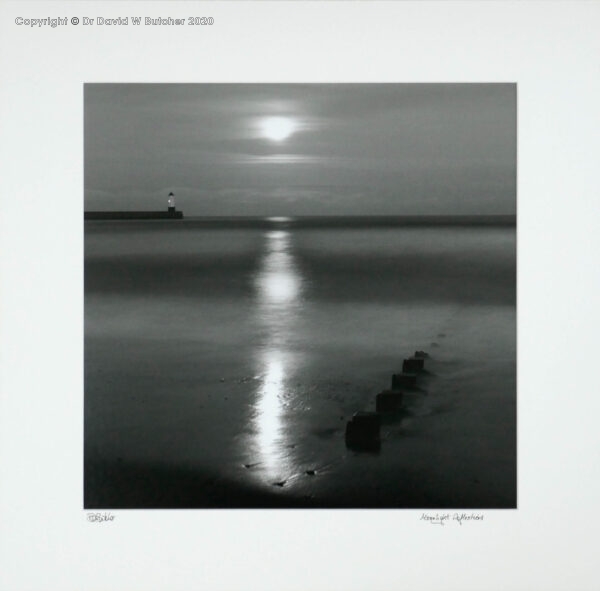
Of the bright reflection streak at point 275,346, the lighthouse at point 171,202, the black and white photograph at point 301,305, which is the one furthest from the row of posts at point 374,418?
the lighthouse at point 171,202

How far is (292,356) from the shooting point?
3.20 meters

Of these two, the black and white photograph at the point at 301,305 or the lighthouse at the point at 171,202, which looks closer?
the black and white photograph at the point at 301,305

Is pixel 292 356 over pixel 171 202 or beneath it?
beneath

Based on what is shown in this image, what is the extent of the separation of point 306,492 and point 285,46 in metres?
1.51

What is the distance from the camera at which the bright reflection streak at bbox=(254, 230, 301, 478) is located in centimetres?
317

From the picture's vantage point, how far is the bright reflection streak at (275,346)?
3.17m

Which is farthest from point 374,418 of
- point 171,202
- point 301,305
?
point 171,202

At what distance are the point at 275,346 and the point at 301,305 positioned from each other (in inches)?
7.6

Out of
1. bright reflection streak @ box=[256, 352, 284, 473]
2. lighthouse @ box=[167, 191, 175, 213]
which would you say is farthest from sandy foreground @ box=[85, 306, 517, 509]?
lighthouse @ box=[167, 191, 175, 213]

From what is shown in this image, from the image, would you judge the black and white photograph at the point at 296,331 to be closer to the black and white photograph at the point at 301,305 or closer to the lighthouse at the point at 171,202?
the black and white photograph at the point at 301,305
